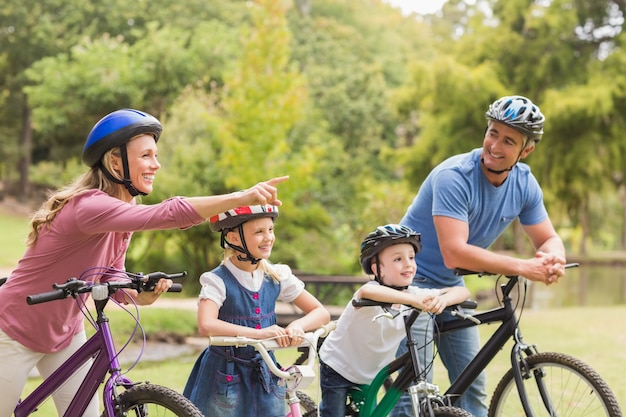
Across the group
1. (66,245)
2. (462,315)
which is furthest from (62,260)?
(462,315)

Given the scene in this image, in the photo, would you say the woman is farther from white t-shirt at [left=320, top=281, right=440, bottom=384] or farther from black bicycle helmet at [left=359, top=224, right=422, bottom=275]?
white t-shirt at [left=320, top=281, right=440, bottom=384]

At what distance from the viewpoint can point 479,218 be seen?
4.13 metres

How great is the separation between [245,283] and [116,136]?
0.83 metres

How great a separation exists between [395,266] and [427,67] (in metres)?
17.6

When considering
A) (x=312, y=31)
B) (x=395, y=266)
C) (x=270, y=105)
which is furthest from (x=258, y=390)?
(x=312, y=31)

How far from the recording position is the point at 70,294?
3027 mm

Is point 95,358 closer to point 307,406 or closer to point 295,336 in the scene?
point 295,336

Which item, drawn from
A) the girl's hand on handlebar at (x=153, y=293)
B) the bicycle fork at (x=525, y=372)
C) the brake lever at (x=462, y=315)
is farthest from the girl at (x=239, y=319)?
the bicycle fork at (x=525, y=372)

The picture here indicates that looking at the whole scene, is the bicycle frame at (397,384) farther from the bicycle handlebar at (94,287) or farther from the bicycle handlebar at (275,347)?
the bicycle handlebar at (94,287)

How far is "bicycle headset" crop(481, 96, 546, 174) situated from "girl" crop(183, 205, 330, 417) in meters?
1.14

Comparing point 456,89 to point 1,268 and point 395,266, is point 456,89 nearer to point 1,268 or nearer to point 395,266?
point 1,268

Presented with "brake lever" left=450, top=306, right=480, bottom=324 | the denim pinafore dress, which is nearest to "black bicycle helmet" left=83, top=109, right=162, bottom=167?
the denim pinafore dress

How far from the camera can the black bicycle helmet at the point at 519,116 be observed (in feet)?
12.9

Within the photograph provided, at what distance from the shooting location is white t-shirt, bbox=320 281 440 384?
3863 millimetres
